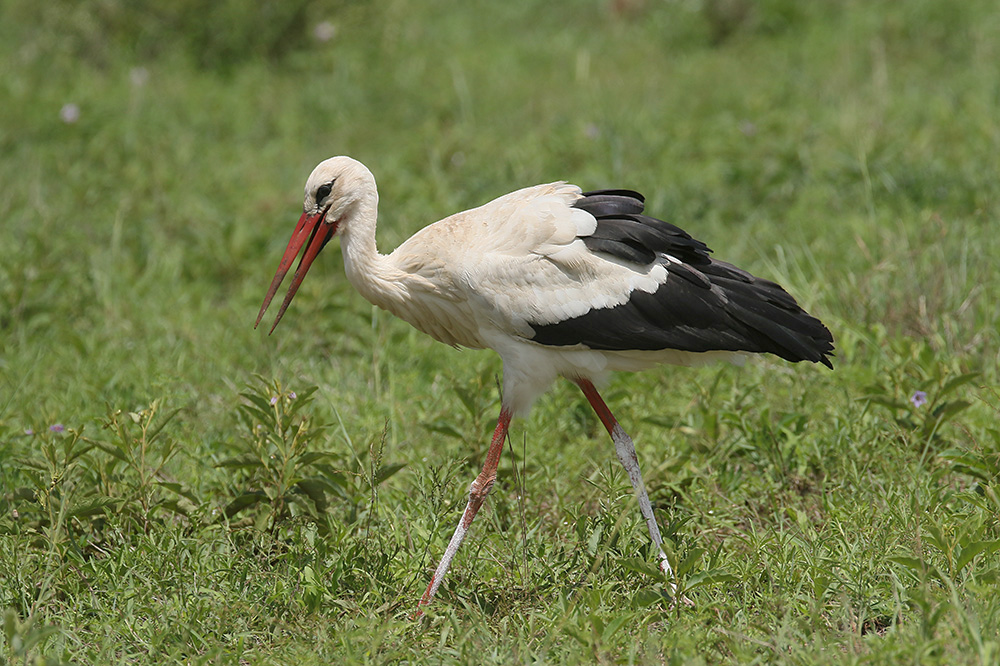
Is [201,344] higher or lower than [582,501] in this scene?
higher

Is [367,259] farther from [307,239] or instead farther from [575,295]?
[575,295]

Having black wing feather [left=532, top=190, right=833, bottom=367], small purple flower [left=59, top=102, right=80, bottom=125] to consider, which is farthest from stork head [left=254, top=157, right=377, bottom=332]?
small purple flower [left=59, top=102, right=80, bottom=125]

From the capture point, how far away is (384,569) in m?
3.60

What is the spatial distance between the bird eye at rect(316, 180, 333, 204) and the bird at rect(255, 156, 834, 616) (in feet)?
0.05

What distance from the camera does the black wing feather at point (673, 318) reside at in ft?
12.2

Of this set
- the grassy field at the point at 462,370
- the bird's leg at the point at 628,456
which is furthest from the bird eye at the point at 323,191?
the bird's leg at the point at 628,456

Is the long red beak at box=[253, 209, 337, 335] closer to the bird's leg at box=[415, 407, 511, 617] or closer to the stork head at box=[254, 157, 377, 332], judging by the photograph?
the stork head at box=[254, 157, 377, 332]

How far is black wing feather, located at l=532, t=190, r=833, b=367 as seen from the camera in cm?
372

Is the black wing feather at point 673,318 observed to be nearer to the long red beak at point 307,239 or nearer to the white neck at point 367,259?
the white neck at point 367,259

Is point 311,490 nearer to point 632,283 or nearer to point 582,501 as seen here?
point 582,501

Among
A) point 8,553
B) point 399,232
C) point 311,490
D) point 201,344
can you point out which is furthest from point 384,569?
point 399,232

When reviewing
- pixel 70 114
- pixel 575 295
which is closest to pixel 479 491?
pixel 575 295

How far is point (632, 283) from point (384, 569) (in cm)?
133

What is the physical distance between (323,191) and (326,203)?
5cm
